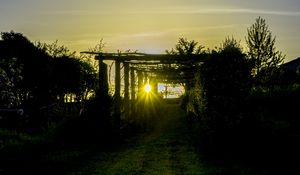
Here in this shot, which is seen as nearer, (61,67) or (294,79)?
(61,67)

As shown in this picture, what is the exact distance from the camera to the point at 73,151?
504 inches

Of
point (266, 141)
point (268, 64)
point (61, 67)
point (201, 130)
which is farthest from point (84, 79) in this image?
point (266, 141)

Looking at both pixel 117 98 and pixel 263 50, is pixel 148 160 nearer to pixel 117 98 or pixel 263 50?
pixel 117 98

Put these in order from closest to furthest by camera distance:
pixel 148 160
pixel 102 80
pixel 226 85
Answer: pixel 148 160 < pixel 226 85 < pixel 102 80

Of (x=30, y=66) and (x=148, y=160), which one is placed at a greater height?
(x=30, y=66)

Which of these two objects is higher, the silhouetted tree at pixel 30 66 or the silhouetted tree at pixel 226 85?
the silhouetted tree at pixel 30 66

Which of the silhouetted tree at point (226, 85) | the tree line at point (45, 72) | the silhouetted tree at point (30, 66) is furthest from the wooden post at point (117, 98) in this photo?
the silhouetted tree at point (30, 66)

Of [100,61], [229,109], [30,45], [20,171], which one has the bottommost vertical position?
[20,171]

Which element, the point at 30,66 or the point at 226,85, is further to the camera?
the point at 30,66

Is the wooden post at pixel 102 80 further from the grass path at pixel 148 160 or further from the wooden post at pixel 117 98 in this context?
the grass path at pixel 148 160

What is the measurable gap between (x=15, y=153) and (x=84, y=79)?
20.6 m

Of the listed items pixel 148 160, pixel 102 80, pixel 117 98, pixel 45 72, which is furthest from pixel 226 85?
pixel 45 72

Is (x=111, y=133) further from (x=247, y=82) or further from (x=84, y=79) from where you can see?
(x=84, y=79)

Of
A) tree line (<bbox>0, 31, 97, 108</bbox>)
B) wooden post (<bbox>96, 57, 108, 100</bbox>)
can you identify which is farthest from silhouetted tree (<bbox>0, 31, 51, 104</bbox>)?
wooden post (<bbox>96, 57, 108, 100</bbox>)
